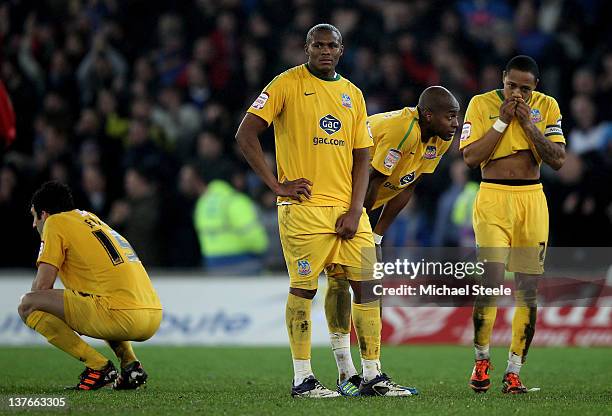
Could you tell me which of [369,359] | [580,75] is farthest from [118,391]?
[580,75]

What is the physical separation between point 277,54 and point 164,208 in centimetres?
352

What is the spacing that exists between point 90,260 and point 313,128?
2192 millimetres

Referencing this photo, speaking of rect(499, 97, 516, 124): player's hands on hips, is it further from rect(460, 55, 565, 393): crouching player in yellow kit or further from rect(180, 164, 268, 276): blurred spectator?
rect(180, 164, 268, 276): blurred spectator

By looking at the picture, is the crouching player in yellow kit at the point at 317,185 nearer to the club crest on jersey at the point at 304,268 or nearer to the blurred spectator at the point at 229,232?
the club crest on jersey at the point at 304,268

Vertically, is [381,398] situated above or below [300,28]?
below

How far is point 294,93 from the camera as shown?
7.72m

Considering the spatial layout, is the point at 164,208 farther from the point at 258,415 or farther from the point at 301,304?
the point at 258,415

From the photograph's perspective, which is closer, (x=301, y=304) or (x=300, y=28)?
(x=301, y=304)

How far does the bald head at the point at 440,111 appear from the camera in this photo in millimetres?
8414

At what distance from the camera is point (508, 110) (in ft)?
27.1

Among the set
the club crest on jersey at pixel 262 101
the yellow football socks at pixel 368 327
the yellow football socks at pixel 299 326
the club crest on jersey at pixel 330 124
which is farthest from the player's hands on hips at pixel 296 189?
the yellow football socks at pixel 368 327

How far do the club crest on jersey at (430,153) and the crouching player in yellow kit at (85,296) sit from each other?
2.57m

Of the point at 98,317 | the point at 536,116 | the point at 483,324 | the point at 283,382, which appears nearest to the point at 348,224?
the point at 483,324

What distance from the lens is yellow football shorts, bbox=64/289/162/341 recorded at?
27.8 ft
